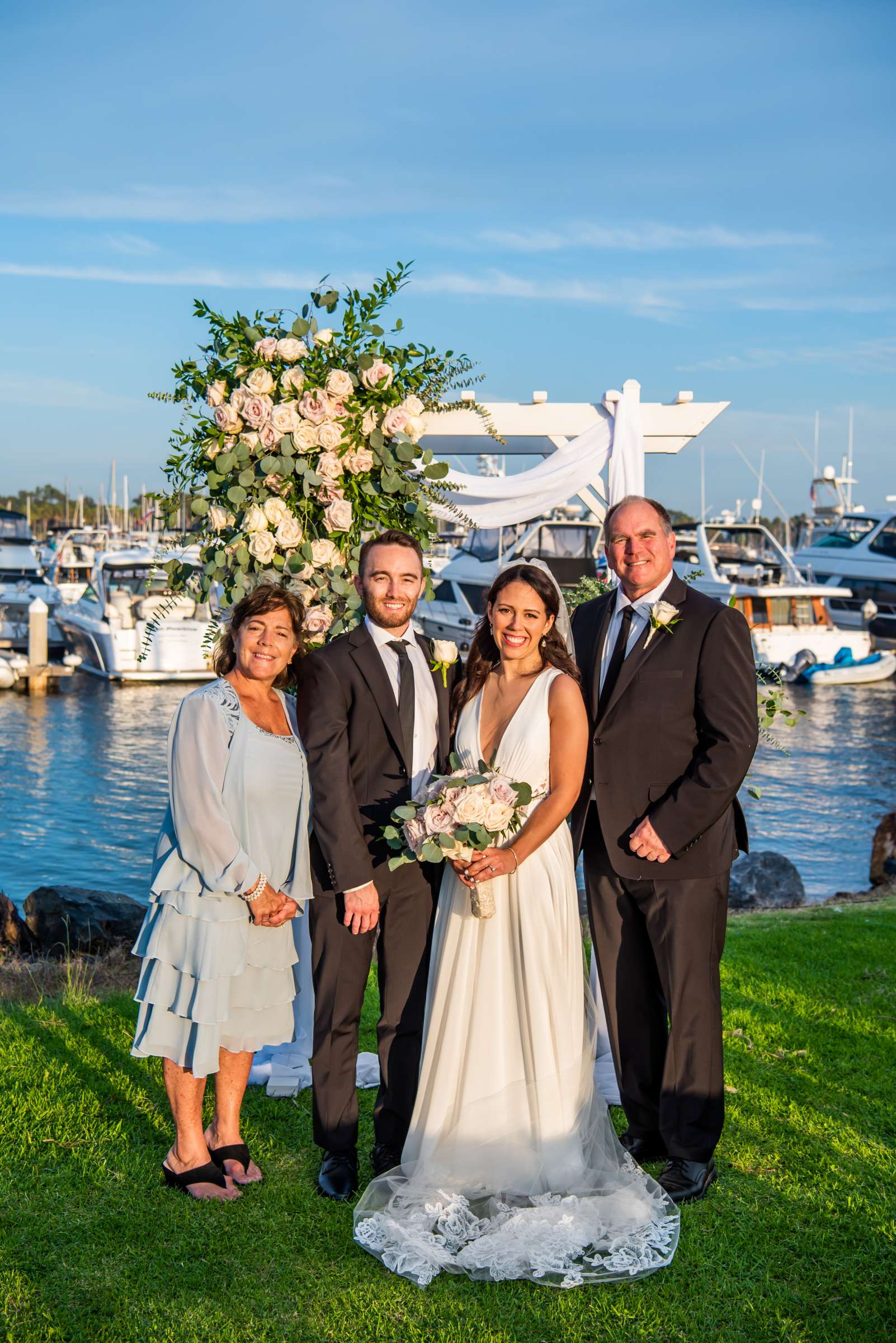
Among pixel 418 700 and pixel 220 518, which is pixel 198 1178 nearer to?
pixel 418 700

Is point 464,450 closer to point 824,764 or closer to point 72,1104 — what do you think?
point 72,1104

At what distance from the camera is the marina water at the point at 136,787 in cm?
1483

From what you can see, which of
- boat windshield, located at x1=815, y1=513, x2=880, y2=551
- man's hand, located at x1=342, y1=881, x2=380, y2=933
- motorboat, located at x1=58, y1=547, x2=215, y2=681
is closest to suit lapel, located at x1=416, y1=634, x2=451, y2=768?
man's hand, located at x1=342, y1=881, x2=380, y2=933

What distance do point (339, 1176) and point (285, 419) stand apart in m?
3.07

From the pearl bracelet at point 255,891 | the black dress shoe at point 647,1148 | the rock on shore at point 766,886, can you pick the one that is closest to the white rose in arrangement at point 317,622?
the pearl bracelet at point 255,891

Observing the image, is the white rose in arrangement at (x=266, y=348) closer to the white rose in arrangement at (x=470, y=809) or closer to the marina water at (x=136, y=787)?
the white rose in arrangement at (x=470, y=809)

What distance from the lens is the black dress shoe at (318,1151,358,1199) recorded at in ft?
13.5

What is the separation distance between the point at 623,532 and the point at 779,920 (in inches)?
218

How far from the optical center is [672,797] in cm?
416

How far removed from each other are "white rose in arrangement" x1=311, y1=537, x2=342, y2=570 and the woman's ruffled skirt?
164cm

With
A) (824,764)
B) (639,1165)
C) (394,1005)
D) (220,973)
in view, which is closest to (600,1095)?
(639,1165)

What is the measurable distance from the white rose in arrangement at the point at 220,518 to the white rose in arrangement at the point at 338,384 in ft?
2.31

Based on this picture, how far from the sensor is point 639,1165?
434 centimetres

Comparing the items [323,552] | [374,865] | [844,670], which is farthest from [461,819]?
[844,670]
